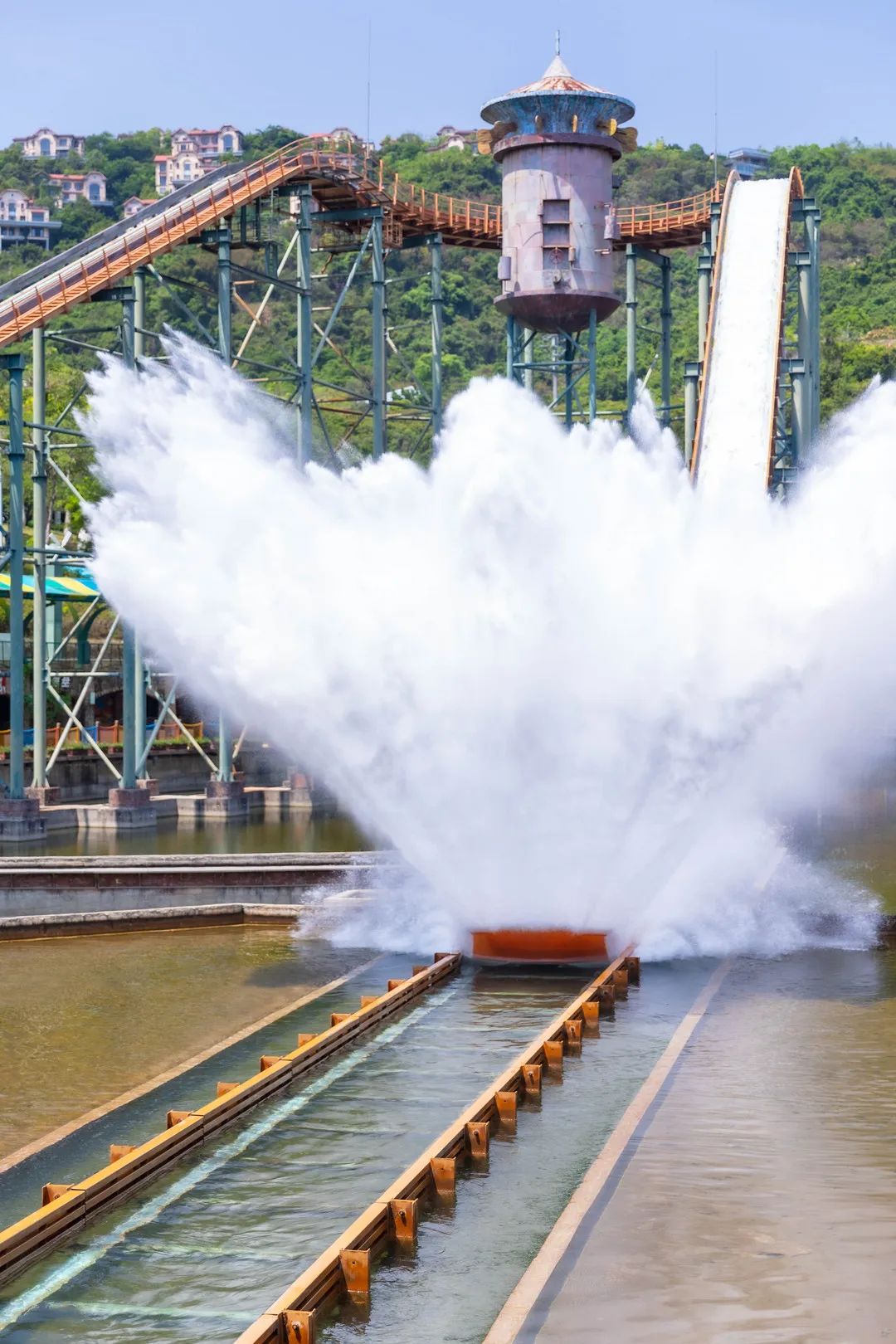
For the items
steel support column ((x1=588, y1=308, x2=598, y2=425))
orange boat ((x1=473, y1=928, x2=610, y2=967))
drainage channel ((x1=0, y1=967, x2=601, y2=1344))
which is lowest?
drainage channel ((x1=0, y1=967, x2=601, y2=1344))

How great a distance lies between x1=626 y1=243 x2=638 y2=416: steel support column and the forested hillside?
32.6ft

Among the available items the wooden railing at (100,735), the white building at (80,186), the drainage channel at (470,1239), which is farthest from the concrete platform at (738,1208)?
the white building at (80,186)

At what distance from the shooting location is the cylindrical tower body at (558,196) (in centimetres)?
5019

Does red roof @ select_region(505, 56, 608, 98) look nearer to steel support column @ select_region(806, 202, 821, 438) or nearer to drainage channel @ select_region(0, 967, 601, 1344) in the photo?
steel support column @ select_region(806, 202, 821, 438)

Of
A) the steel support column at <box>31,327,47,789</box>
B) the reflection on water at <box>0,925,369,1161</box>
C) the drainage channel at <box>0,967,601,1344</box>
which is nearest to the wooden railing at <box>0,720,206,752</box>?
the steel support column at <box>31,327,47,789</box>

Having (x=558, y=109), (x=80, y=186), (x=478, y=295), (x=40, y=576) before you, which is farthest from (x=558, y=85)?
(x=80, y=186)

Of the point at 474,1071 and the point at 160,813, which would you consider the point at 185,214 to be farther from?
the point at 474,1071

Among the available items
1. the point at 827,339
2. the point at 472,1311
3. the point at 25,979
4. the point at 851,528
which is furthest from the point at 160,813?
the point at 827,339

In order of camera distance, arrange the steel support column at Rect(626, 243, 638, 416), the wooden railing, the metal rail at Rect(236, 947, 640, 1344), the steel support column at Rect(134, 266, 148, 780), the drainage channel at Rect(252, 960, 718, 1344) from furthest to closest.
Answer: the steel support column at Rect(626, 243, 638, 416), the wooden railing, the steel support column at Rect(134, 266, 148, 780), the drainage channel at Rect(252, 960, 718, 1344), the metal rail at Rect(236, 947, 640, 1344)

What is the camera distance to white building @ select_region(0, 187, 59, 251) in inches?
6845

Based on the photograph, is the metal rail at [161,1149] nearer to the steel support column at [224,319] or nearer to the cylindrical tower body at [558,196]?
the steel support column at [224,319]

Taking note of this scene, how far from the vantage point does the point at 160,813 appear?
137ft

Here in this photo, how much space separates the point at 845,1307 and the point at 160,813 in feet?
112

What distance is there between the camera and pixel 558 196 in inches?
1972
